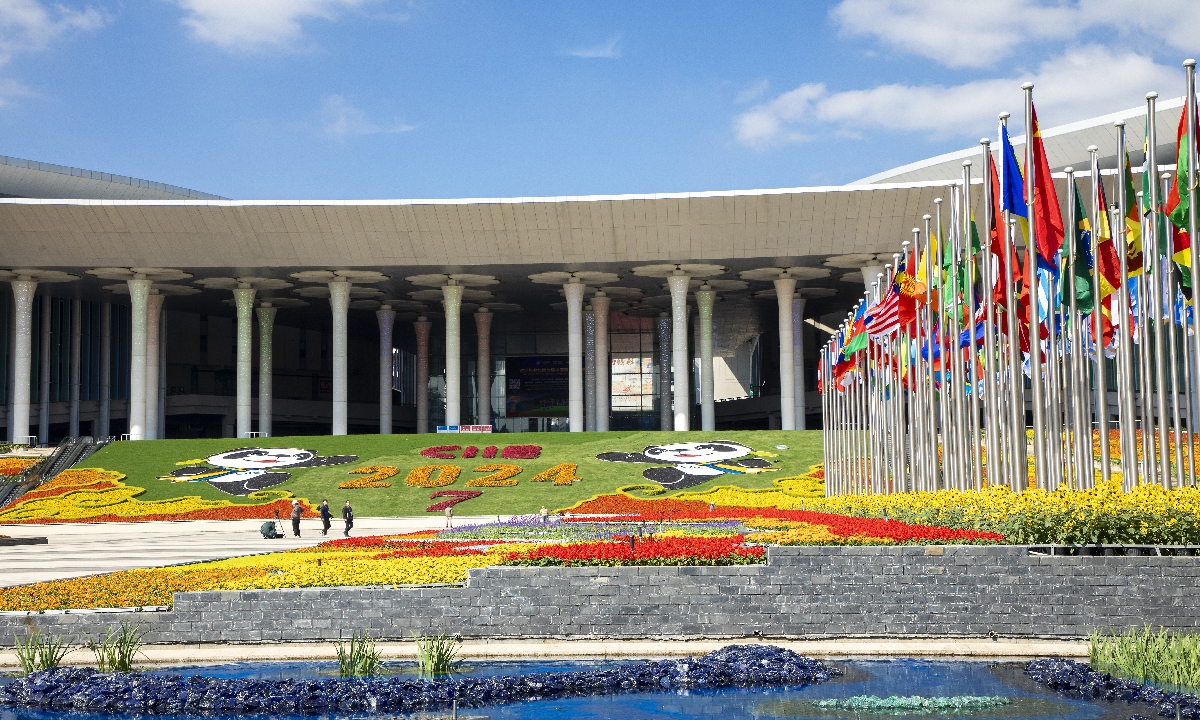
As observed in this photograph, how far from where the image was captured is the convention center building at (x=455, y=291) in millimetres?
54812

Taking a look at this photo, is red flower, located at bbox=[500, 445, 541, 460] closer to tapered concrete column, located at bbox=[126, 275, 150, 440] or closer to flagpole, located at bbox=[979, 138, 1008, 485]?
tapered concrete column, located at bbox=[126, 275, 150, 440]

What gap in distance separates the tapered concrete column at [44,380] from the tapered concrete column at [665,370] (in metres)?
37.9

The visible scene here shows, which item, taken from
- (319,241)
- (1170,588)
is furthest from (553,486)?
(1170,588)

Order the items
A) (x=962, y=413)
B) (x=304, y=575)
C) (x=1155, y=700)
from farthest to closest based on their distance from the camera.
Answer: (x=962, y=413) < (x=304, y=575) < (x=1155, y=700)

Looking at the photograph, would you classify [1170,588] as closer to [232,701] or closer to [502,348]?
[232,701]

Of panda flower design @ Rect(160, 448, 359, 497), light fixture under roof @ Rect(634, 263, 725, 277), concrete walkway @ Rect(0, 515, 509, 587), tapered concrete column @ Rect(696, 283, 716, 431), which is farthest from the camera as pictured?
tapered concrete column @ Rect(696, 283, 716, 431)

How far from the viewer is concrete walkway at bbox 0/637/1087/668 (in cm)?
1423

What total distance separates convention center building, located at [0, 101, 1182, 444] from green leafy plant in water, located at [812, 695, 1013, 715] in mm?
31979

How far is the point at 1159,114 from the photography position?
52.5m

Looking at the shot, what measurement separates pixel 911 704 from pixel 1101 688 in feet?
6.48

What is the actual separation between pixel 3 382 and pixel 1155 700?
70.7 m

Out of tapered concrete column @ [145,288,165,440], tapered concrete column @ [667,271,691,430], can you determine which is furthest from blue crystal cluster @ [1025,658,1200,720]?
tapered concrete column @ [145,288,165,440]

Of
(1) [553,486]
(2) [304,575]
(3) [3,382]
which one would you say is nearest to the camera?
(2) [304,575]

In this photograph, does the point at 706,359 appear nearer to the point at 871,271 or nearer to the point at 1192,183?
the point at 871,271
